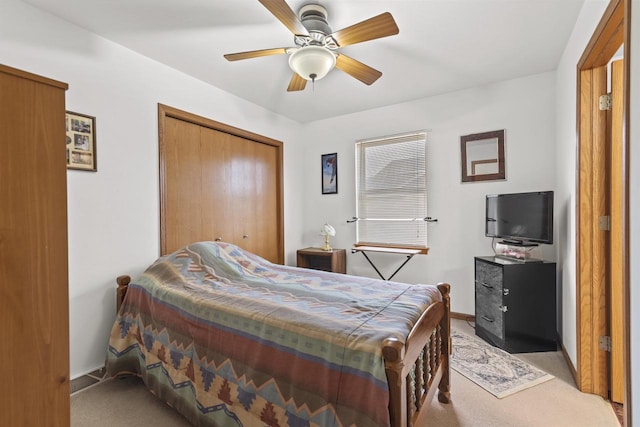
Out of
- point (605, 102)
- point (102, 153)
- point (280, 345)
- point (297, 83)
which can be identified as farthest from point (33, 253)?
point (605, 102)

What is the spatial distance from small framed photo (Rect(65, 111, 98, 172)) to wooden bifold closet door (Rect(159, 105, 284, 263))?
0.52 m

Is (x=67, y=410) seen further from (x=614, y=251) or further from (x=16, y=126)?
(x=614, y=251)

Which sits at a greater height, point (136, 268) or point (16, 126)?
point (16, 126)

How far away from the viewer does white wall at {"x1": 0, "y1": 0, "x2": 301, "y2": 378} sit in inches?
76.1

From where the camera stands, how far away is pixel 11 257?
73 cm

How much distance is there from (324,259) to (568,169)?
2.74 m

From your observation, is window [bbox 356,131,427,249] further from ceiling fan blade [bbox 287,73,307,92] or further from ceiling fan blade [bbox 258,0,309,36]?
ceiling fan blade [bbox 258,0,309,36]

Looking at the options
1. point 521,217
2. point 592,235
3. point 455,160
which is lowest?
point 592,235

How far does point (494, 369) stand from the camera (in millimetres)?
2213

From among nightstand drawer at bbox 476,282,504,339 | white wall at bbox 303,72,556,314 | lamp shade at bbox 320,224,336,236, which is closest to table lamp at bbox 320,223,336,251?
lamp shade at bbox 320,224,336,236

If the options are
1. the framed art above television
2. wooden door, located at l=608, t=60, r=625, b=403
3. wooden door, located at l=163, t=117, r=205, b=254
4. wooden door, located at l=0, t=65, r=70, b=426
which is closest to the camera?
wooden door, located at l=0, t=65, r=70, b=426

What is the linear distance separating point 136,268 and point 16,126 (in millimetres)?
1983

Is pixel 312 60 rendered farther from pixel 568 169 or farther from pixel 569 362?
pixel 569 362

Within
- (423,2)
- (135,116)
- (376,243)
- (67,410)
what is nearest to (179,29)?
(135,116)
